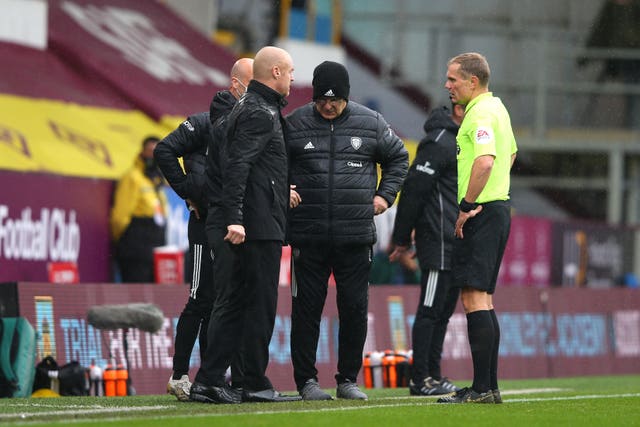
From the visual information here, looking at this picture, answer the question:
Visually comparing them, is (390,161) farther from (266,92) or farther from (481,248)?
(266,92)

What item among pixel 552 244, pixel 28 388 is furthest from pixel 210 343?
pixel 552 244

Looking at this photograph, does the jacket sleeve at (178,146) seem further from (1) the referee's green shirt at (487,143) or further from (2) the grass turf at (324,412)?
(1) the referee's green shirt at (487,143)

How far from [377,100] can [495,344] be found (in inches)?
794

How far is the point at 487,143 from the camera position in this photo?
1065cm

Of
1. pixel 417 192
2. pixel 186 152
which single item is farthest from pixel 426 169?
pixel 186 152

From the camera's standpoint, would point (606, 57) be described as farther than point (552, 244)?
Yes

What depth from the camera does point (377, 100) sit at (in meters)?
30.8

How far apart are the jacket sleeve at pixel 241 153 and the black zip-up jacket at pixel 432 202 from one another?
9.20 feet

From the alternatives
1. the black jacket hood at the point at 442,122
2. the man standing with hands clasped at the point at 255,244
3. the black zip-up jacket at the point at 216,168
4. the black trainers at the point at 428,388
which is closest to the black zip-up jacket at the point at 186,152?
the black zip-up jacket at the point at 216,168

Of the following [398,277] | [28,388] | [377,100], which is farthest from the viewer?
[377,100]

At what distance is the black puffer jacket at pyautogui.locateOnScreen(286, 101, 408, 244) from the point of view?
1121 cm

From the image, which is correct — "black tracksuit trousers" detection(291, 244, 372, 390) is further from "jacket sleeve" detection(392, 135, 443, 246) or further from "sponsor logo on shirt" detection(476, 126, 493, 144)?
"jacket sleeve" detection(392, 135, 443, 246)

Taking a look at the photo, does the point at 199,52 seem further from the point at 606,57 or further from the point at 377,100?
the point at 606,57

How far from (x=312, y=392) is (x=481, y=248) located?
154cm
